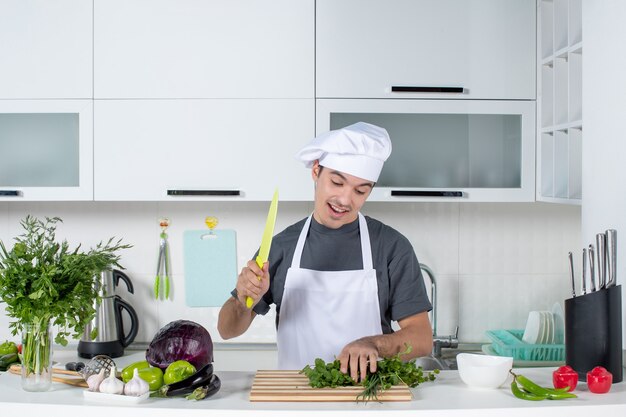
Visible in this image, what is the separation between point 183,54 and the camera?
2.86 meters

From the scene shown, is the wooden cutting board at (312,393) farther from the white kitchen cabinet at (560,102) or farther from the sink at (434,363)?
the sink at (434,363)

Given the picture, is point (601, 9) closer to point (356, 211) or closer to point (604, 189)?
point (604, 189)

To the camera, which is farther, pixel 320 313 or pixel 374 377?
pixel 320 313

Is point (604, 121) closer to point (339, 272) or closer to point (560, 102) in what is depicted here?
point (560, 102)

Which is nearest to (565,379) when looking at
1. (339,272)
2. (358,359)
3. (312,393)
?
(358,359)

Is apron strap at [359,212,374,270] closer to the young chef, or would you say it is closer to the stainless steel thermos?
the young chef

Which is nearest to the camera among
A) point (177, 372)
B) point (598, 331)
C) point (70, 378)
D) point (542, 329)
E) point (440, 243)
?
point (177, 372)

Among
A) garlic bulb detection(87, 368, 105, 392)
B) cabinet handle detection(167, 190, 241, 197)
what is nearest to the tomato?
garlic bulb detection(87, 368, 105, 392)

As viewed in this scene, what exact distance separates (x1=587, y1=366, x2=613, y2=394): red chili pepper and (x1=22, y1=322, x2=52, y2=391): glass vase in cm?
125

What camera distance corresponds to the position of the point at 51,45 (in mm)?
2867

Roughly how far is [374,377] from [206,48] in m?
1.54

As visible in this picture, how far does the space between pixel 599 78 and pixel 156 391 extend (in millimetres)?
1469

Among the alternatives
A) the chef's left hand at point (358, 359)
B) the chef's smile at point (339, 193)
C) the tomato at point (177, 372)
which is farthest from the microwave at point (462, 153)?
Answer: the tomato at point (177, 372)

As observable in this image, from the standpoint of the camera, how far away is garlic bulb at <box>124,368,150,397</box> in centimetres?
174
